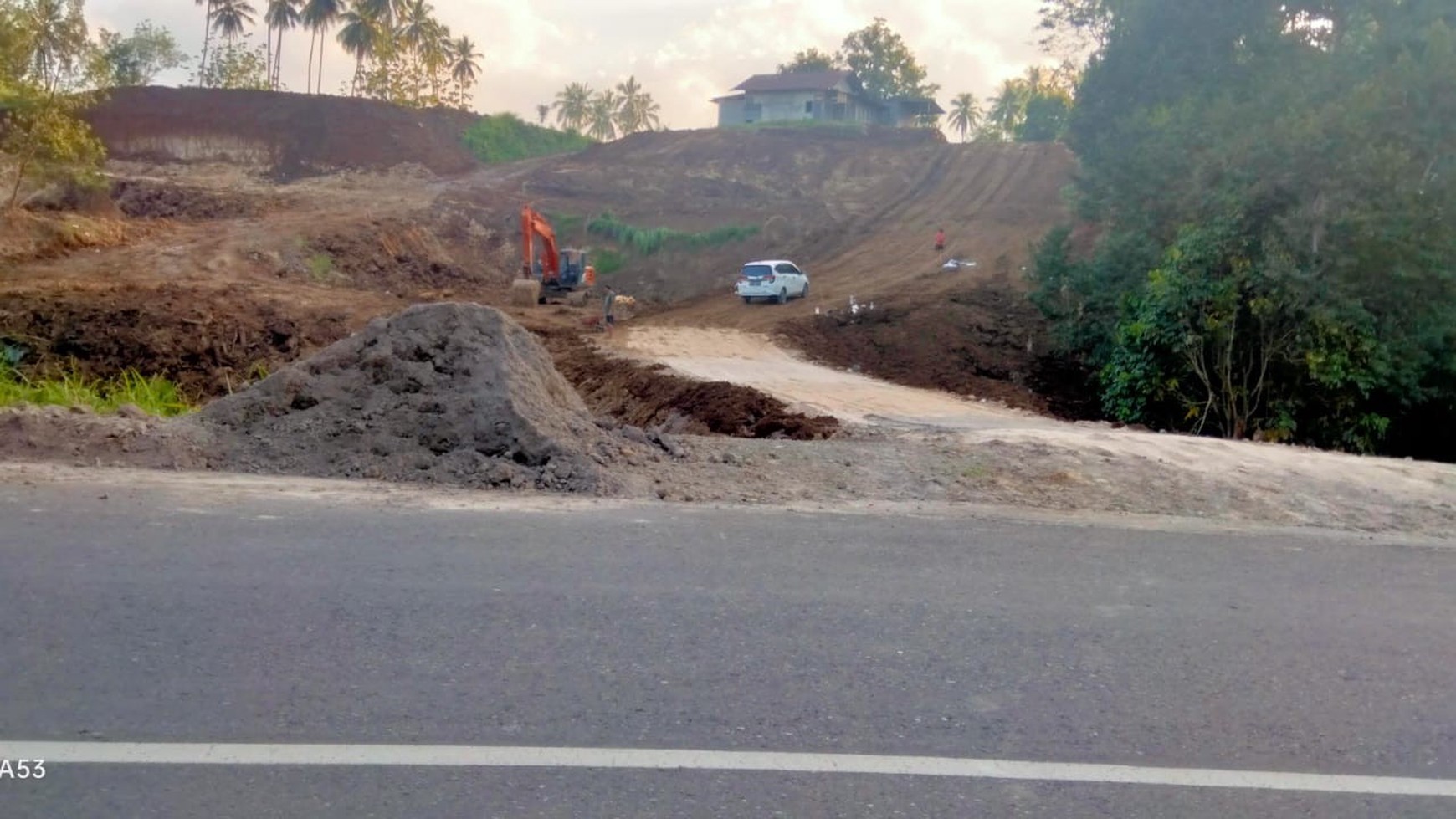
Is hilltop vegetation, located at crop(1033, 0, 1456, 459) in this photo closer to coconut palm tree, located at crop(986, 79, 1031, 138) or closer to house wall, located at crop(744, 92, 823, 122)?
house wall, located at crop(744, 92, 823, 122)

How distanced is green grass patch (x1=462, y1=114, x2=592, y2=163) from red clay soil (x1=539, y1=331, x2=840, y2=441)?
41.4 meters

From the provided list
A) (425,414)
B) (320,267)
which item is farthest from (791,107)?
(425,414)

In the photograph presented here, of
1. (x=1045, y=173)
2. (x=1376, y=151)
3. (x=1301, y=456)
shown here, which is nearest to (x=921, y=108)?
(x=1045, y=173)

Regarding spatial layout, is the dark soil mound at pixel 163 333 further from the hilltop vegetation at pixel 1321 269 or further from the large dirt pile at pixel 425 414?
the hilltop vegetation at pixel 1321 269

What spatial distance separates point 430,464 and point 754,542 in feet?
11.2

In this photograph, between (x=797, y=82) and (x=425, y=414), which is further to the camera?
(x=797, y=82)

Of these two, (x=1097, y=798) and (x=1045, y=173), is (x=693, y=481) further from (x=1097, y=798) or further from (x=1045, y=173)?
(x=1045, y=173)

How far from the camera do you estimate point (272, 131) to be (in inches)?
2350

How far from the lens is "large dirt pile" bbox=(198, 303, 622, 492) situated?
1047 centimetres

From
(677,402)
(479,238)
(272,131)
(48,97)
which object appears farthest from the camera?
(272,131)

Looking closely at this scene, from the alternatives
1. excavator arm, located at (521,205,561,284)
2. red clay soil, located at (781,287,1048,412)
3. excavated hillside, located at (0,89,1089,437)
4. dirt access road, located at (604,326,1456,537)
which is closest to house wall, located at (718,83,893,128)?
excavated hillside, located at (0,89,1089,437)

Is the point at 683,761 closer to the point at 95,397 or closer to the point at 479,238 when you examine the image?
the point at 95,397

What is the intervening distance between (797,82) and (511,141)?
63.4ft

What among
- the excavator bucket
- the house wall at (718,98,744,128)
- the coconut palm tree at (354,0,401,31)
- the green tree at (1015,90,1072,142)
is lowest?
the excavator bucket
